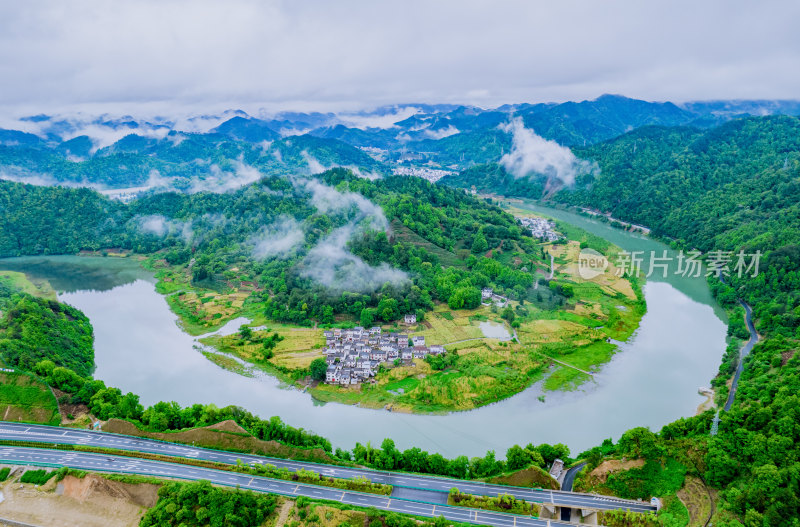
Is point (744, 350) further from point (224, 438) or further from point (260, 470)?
point (224, 438)

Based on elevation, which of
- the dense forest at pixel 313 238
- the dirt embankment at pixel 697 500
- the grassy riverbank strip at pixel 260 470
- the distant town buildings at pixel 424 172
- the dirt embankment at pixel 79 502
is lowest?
the dirt embankment at pixel 79 502

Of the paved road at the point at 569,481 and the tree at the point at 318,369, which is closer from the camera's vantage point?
the paved road at the point at 569,481

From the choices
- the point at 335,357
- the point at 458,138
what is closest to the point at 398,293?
the point at 335,357

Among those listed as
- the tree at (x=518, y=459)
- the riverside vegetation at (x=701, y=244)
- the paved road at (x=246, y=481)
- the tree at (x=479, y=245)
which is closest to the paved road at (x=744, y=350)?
the riverside vegetation at (x=701, y=244)

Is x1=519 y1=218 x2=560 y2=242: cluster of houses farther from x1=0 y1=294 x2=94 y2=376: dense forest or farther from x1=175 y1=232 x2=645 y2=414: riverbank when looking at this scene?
x1=0 y1=294 x2=94 y2=376: dense forest

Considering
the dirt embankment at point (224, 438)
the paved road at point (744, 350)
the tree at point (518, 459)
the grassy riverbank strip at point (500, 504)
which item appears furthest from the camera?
the paved road at point (744, 350)

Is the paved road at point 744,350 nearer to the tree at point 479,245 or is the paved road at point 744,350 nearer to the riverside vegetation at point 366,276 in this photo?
the riverside vegetation at point 366,276

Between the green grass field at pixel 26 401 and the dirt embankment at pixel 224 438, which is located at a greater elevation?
the green grass field at pixel 26 401
